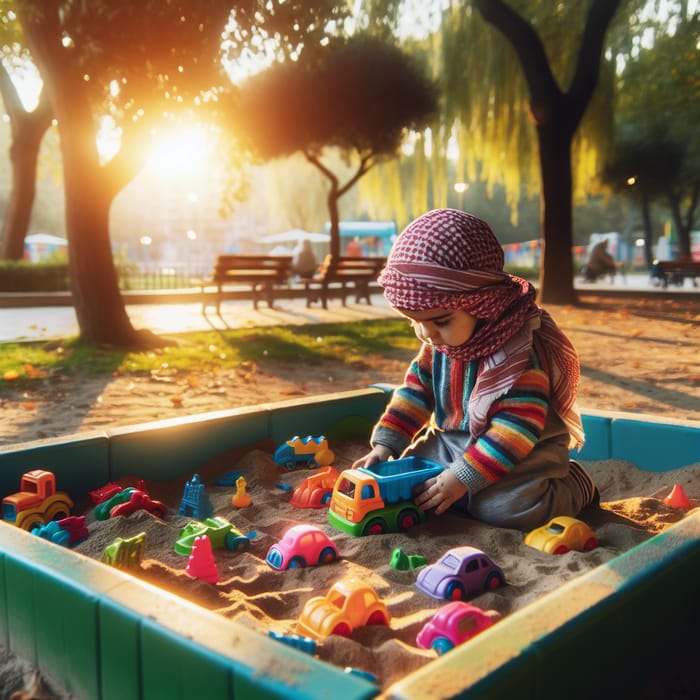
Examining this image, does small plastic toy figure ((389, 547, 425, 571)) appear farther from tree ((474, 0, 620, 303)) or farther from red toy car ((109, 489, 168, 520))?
tree ((474, 0, 620, 303))

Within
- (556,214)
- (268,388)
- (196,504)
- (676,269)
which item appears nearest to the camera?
(196,504)

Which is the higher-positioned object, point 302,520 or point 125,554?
point 125,554

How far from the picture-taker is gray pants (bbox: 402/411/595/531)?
7.23ft

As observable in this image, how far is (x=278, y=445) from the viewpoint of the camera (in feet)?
10.3

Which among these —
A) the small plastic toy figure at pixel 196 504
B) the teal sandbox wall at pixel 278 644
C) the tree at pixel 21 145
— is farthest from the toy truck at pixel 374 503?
the tree at pixel 21 145

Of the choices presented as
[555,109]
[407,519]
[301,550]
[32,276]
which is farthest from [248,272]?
[301,550]

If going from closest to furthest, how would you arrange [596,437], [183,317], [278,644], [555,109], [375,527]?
[278,644]
[375,527]
[596,437]
[183,317]
[555,109]

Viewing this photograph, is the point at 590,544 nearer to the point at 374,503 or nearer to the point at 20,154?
the point at 374,503

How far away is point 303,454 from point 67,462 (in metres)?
0.89

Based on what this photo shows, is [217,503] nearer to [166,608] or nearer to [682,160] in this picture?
[166,608]

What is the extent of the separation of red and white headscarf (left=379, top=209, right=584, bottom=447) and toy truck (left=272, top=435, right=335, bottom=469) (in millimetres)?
889

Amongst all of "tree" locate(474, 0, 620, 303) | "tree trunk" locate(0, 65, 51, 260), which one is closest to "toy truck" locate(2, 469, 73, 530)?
"tree" locate(474, 0, 620, 303)

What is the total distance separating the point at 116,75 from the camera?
7.21m

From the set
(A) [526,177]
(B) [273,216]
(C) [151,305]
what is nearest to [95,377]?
(C) [151,305]
